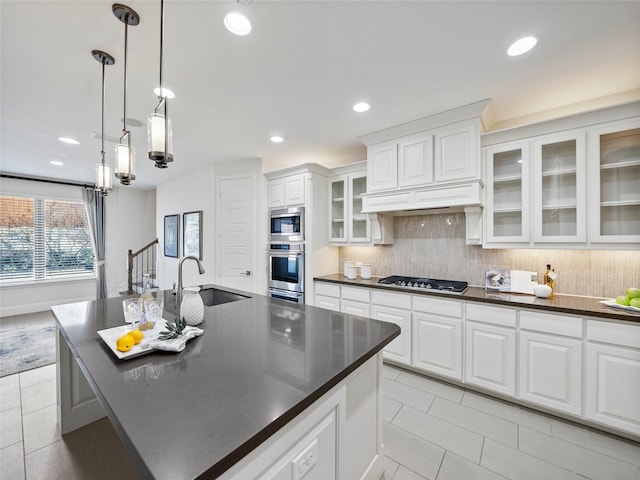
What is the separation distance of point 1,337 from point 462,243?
641cm

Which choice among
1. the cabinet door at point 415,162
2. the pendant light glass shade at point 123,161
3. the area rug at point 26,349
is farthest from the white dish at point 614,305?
the area rug at point 26,349

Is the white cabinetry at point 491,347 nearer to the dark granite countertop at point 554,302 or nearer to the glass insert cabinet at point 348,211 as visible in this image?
the dark granite countertop at point 554,302

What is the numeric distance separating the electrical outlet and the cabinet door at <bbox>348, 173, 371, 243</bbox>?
8.79ft

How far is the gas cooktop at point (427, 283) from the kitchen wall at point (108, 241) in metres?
6.18

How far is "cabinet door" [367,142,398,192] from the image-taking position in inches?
116

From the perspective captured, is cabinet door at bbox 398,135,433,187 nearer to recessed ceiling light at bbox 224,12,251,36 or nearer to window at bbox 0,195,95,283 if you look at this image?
recessed ceiling light at bbox 224,12,251,36

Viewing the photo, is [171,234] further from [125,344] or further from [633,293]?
[633,293]

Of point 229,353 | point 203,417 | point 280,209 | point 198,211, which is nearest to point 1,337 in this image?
point 198,211

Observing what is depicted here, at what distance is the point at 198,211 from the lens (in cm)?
454

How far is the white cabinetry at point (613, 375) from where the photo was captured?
71.7 inches

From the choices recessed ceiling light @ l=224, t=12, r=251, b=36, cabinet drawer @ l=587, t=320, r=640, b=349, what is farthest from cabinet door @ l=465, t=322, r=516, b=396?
recessed ceiling light @ l=224, t=12, r=251, b=36

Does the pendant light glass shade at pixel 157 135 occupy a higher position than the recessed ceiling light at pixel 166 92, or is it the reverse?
the recessed ceiling light at pixel 166 92

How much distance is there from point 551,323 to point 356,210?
7.40 feet

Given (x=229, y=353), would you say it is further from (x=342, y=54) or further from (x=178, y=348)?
(x=342, y=54)
